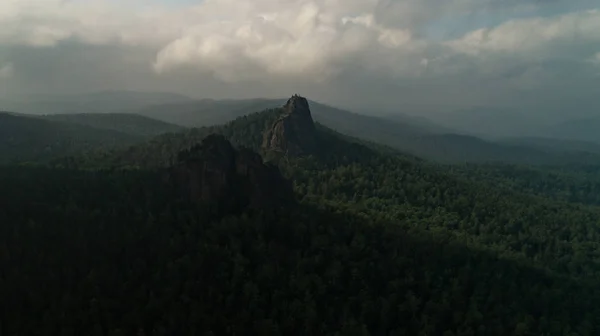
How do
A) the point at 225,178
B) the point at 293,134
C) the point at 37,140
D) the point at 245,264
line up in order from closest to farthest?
1. the point at 245,264
2. the point at 225,178
3. the point at 293,134
4. the point at 37,140

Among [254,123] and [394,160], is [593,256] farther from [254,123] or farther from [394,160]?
[254,123]

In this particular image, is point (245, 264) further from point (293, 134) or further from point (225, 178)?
point (293, 134)

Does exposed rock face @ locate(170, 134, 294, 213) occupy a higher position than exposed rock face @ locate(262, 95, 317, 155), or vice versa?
exposed rock face @ locate(262, 95, 317, 155)

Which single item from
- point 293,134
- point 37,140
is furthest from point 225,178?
point 37,140

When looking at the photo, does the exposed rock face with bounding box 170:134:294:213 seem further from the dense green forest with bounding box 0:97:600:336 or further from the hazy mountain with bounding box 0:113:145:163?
the hazy mountain with bounding box 0:113:145:163

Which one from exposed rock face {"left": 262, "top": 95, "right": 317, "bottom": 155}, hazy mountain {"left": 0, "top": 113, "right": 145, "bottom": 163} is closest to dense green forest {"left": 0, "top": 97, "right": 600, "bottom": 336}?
exposed rock face {"left": 262, "top": 95, "right": 317, "bottom": 155}
